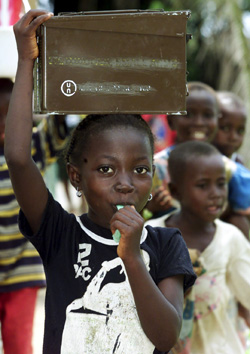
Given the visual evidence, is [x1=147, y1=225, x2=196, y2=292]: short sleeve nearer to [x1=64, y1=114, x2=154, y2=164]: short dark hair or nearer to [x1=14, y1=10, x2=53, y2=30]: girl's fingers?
[x1=64, y1=114, x2=154, y2=164]: short dark hair

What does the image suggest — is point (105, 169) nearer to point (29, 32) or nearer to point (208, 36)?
point (29, 32)

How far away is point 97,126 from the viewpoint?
228cm

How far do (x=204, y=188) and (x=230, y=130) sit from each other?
1.49m

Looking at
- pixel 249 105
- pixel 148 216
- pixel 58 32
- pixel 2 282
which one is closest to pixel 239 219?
pixel 148 216

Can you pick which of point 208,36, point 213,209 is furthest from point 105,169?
point 208,36

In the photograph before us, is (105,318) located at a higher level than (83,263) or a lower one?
lower

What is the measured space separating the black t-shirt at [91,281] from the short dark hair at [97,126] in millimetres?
233

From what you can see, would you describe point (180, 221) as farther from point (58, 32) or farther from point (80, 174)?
point (58, 32)

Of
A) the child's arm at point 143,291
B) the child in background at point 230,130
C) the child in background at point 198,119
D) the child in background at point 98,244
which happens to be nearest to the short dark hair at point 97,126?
the child in background at point 98,244

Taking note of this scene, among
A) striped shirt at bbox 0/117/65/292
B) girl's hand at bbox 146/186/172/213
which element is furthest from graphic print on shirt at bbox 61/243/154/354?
girl's hand at bbox 146/186/172/213

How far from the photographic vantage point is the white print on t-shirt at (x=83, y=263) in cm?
219

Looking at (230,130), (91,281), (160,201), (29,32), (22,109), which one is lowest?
(160,201)

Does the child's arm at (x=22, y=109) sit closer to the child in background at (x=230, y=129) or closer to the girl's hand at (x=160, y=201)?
the girl's hand at (x=160, y=201)

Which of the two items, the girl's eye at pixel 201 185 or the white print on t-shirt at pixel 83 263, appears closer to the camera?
the white print on t-shirt at pixel 83 263
